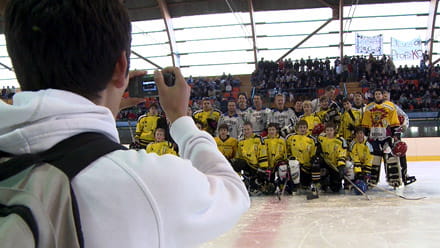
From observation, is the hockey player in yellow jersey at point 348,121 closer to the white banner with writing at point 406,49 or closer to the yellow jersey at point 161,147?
the yellow jersey at point 161,147

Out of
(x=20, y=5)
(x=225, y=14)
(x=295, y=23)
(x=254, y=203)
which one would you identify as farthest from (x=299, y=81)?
(x=20, y=5)

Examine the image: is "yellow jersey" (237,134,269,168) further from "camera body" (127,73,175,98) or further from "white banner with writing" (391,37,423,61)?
"white banner with writing" (391,37,423,61)

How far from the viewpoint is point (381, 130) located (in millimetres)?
5738

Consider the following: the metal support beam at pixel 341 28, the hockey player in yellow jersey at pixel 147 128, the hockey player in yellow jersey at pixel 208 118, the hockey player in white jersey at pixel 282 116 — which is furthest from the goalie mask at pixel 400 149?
the metal support beam at pixel 341 28

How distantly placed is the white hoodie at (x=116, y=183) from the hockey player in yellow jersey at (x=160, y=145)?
5273mm

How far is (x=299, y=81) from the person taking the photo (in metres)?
16.0

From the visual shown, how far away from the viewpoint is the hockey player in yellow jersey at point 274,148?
5605 millimetres

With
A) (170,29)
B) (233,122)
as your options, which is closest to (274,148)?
(233,122)

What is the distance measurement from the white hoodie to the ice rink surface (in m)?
2.43

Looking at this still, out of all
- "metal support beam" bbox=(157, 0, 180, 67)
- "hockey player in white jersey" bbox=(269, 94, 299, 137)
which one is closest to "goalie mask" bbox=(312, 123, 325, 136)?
"hockey player in white jersey" bbox=(269, 94, 299, 137)

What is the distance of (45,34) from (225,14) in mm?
19190

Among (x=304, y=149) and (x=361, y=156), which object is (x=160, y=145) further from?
(x=361, y=156)

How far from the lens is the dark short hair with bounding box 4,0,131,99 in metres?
0.53

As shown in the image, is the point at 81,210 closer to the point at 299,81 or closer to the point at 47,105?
the point at 47,105
